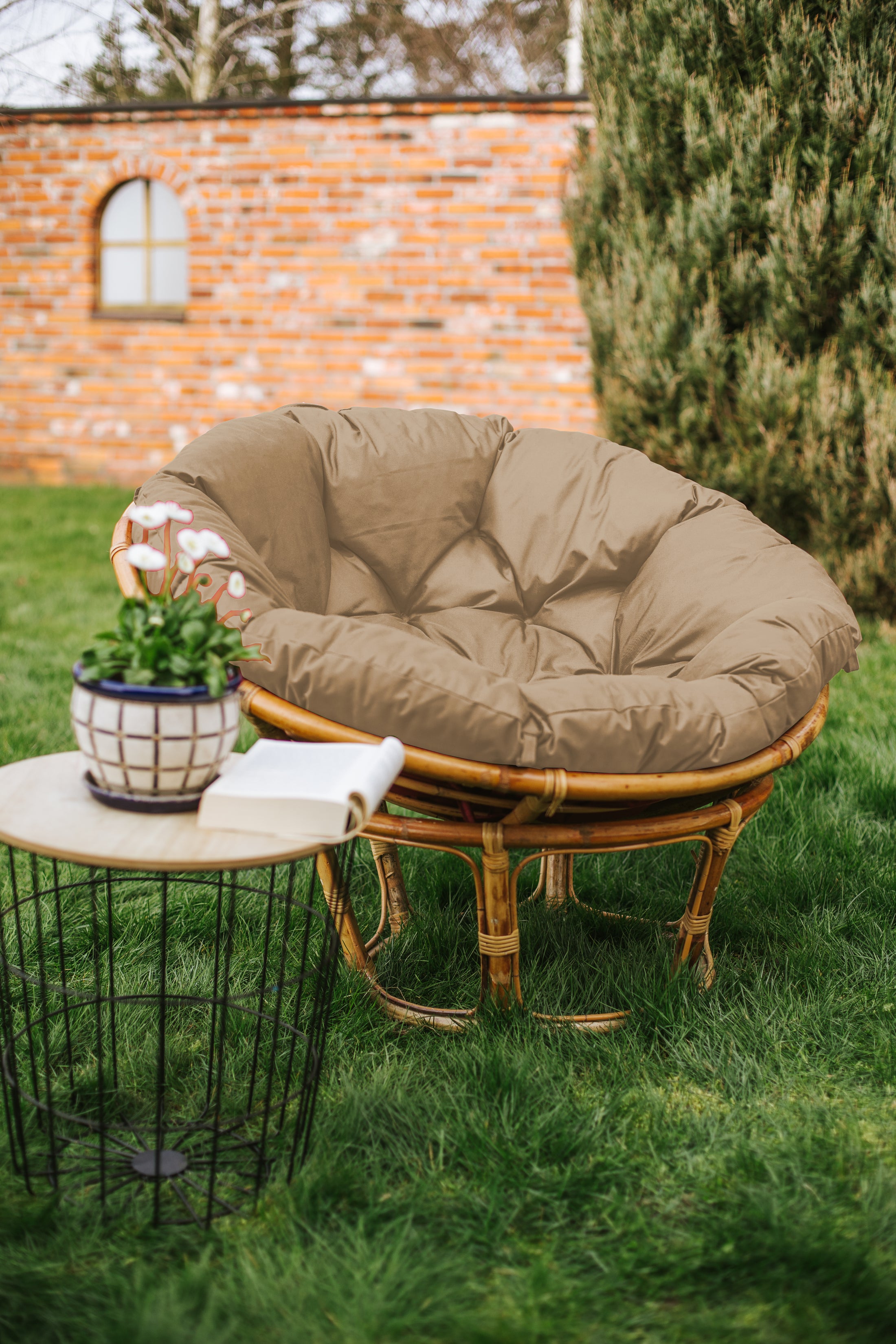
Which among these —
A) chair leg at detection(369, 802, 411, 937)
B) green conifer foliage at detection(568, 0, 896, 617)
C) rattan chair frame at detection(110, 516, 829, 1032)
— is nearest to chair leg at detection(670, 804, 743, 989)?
rattan chair frame at detection(110, 516, 829, 1032)

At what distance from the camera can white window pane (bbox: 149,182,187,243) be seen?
6.05 metres

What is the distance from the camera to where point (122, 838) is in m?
1.12

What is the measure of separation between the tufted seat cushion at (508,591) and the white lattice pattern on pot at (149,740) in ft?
0.90

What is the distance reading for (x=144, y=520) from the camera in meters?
1.25

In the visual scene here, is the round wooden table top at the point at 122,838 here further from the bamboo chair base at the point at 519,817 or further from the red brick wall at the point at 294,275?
the red brick wall at the point at 294,275

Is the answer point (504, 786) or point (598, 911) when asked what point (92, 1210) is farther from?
point (598, 911)

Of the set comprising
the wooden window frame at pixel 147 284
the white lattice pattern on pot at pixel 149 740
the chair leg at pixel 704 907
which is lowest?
the chair leg at pixel 704 907

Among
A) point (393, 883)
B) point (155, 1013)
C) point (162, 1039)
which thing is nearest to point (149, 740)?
point (162, 1039)

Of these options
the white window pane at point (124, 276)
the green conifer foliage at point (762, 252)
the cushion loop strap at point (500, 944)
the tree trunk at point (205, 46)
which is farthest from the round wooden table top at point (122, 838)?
the tree trunk at point (205, 46)

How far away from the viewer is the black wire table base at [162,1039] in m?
1.32

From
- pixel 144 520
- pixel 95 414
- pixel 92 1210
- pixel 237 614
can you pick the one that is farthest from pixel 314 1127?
pixel 95 414

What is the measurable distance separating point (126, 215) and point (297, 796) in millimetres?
6088

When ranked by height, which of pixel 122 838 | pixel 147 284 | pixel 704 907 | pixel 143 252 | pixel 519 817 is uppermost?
pixel 143 252

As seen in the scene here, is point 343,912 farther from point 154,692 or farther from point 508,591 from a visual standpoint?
point 508,591
